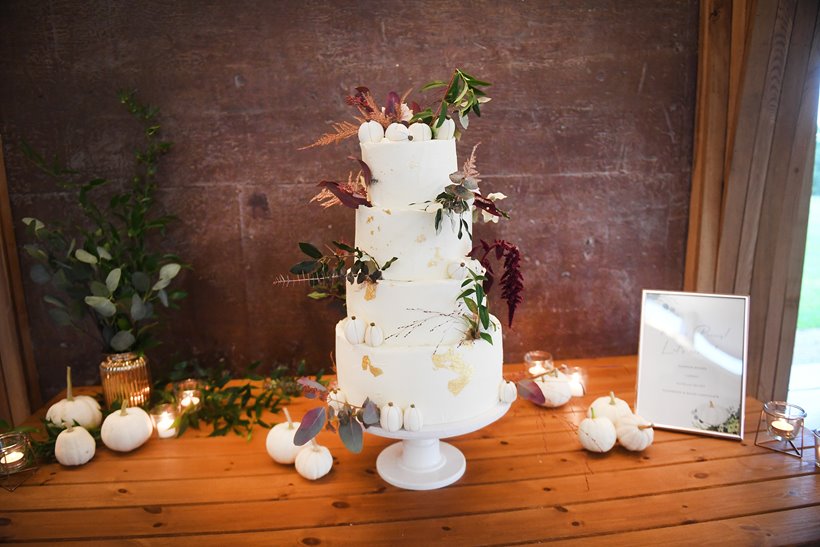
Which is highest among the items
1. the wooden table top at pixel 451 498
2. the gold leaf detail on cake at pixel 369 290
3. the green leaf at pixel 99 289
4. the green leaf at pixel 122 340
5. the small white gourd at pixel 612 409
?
the gold leaf detail on cake at pixel 369 290

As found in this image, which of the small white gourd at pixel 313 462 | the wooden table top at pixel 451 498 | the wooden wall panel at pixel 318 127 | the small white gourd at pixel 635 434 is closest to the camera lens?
the wooden table top at pixel 451 498

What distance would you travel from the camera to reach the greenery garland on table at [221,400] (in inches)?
68.7

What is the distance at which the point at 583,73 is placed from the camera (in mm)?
2102

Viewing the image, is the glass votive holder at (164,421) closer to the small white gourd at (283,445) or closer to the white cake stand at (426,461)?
the small white gourd at (283,445)

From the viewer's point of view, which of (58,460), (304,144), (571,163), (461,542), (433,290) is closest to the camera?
(461,542)

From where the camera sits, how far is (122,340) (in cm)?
181

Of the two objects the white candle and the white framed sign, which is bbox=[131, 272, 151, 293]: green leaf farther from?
the white framed sign

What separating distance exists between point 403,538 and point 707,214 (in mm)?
1688

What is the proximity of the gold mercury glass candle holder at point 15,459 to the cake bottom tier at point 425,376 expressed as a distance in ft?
3.14

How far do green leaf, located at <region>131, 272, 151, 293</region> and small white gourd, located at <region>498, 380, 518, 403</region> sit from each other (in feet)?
3.87

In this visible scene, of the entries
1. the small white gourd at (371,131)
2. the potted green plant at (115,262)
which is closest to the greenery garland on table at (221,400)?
the potted green plant at (115,262)

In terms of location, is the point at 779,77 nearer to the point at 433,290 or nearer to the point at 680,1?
the point at 680,1

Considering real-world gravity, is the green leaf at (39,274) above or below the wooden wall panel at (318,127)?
below

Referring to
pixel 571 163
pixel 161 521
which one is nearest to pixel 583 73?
pixel 571 163
